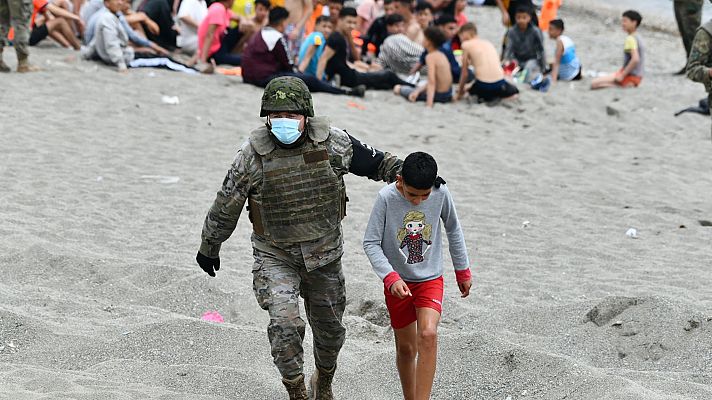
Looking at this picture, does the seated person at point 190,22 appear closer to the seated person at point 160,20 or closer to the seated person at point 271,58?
the seated person at point 160,20

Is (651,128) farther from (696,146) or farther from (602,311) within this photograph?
(602,311)

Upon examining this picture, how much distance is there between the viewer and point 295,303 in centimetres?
429

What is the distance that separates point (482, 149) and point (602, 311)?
5.38 metres

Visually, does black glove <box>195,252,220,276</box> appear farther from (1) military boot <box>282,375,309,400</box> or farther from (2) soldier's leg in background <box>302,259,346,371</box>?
(1) military boot <box>282,375,309,400</box>

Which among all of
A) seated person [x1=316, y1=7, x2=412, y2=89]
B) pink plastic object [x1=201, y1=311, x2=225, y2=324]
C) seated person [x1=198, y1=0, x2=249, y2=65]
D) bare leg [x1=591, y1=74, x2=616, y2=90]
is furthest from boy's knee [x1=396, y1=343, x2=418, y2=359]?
bare leg [x1=591, y1=74, x2=616, y2=90]

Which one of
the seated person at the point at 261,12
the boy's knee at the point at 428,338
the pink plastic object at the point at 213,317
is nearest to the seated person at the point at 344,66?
the seated person at the point at 261,12

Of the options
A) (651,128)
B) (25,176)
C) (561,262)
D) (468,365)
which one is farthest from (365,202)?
(651,128)

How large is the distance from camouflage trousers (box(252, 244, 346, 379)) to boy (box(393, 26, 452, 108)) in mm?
8511

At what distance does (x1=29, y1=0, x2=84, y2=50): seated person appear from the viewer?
44.5 ft

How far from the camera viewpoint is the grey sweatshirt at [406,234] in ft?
14.1

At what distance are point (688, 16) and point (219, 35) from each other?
6704 millimetres

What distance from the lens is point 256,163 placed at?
14.0 feet

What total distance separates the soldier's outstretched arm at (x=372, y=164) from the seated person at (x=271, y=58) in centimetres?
794

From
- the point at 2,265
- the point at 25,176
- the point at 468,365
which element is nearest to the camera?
the point at 468,365
